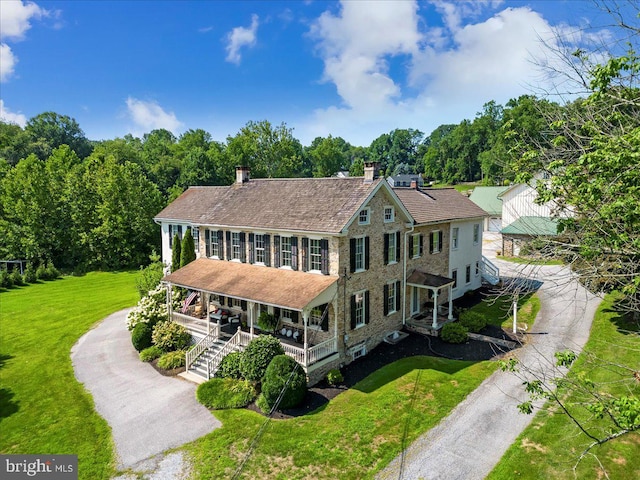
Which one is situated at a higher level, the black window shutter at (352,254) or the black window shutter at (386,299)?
the black window shutter at (352,254)

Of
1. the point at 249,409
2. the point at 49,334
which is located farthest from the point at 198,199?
the point at 249,409

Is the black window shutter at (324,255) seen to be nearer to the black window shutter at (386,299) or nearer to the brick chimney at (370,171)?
the brick chimney at (370,171)

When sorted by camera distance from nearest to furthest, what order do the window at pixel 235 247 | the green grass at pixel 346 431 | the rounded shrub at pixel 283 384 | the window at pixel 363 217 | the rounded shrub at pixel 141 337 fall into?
the green grass at pixel 346 431 → the rounded shrub at pixel 283 384 → the window at pixel 363 217 → the rounded shrub at pixel 141 337 → the window at pixel 235 247

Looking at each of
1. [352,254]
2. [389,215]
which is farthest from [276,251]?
[389,215]

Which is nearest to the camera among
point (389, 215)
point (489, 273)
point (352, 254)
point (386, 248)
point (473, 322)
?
point (352, 254)

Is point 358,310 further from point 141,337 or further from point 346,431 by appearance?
point 141,337

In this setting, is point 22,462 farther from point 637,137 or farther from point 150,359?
point 637,137

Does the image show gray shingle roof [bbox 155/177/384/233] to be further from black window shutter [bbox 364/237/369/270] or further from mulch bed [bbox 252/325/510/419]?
mulch bed [bbox 252/325/510/419]

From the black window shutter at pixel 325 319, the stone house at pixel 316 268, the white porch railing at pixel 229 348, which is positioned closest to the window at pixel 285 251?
the stone house at pixel 316 268
